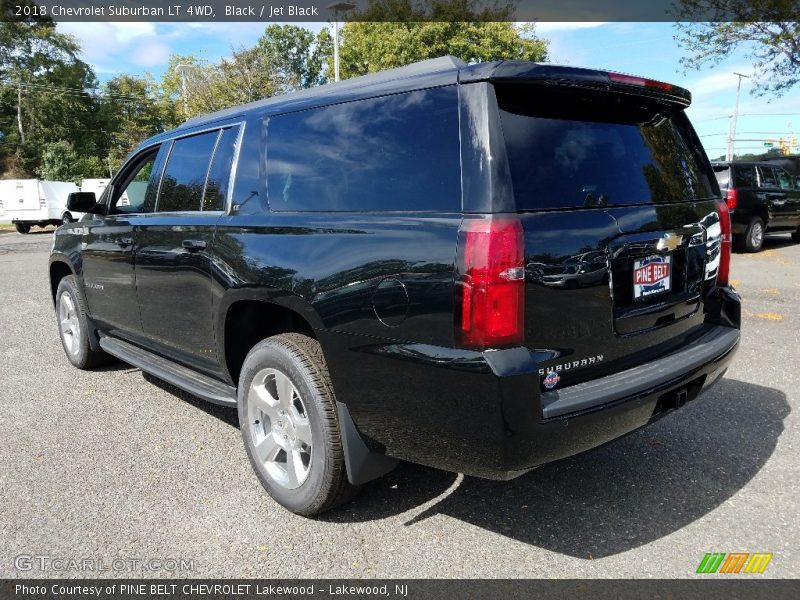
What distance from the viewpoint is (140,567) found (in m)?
2.55

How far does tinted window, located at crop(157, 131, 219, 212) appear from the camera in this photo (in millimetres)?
3596

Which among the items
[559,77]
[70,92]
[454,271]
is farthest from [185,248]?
[70,92]

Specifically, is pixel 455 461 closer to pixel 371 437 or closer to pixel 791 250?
pixel 371 437

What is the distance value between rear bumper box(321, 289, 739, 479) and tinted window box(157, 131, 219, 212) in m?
1.59

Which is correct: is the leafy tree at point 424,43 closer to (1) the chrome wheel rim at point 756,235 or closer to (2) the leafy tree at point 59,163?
(1) the chrome wheel rim at point 756,235

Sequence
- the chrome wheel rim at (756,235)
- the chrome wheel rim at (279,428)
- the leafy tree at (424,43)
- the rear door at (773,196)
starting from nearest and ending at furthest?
the chrome wheel rim at (279,428)
the chrome wheel rim at (756,235)
the rear door at (773,196)
the leafy tree at (424,43)

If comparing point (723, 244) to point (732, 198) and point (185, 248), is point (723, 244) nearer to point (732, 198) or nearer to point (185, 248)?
point (185, 248)

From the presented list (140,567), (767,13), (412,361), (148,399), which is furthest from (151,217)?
(767,13)

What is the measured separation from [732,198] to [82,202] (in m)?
11.9

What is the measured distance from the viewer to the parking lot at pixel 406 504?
257 cm

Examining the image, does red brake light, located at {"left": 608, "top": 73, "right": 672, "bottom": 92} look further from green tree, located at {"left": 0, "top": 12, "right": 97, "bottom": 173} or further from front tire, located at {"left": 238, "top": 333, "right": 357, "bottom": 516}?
green tree, located at {"left": 0, "top": 12, "right": 97, "bottom": 173}

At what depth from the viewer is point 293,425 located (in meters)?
2.90

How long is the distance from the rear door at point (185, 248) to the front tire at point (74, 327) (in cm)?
132

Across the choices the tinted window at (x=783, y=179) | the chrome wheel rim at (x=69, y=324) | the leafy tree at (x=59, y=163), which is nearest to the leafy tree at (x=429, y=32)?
the tinted window at (x=783, y=179)
